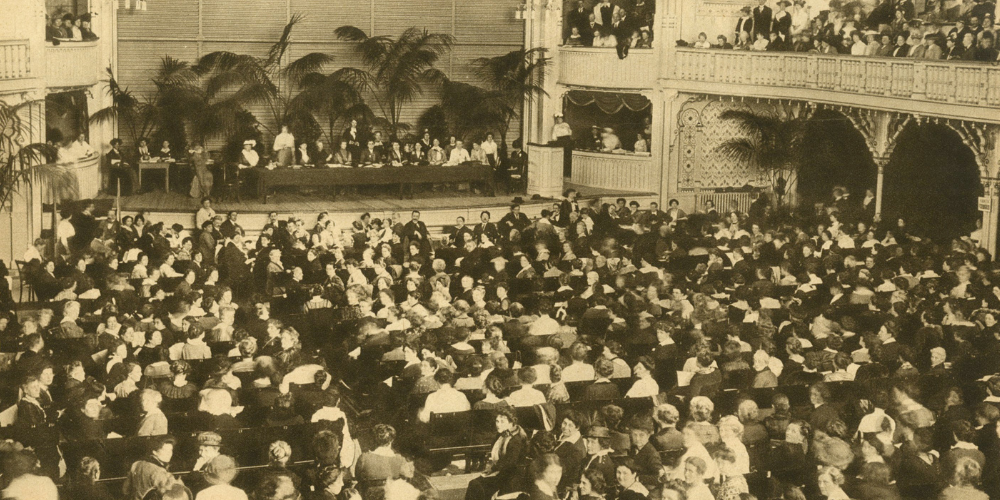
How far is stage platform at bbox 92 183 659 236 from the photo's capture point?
2081 cm

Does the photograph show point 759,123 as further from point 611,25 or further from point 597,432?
point 597,432

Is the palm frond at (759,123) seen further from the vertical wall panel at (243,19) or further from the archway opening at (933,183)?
the vertical wall panel at (243,19)

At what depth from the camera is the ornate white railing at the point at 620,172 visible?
25.3 meters

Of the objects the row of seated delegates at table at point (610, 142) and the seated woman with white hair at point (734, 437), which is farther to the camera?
the row of seated delegates at table at point (610, 142)

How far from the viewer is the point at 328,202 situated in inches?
877

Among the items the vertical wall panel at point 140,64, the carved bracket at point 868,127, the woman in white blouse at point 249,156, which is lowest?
the woman in white blouse at point 249,156

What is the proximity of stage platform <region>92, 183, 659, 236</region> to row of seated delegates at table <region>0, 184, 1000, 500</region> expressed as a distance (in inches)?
154

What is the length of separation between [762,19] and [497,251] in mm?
10140

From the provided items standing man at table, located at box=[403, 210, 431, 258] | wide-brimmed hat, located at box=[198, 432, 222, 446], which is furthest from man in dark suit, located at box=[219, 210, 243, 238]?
wide-brimmed hat, located at box=[198, 432, 222, 446]

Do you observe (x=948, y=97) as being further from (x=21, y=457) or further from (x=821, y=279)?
(x=21, y=457)

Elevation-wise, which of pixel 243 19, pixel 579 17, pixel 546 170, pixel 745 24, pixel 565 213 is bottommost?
pixel 565 213

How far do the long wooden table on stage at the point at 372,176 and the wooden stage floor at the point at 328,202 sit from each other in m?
0.28

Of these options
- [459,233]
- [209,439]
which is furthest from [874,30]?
[209,439]

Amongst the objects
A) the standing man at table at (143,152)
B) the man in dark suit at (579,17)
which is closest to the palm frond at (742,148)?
the man in dark suit at (579,17)
